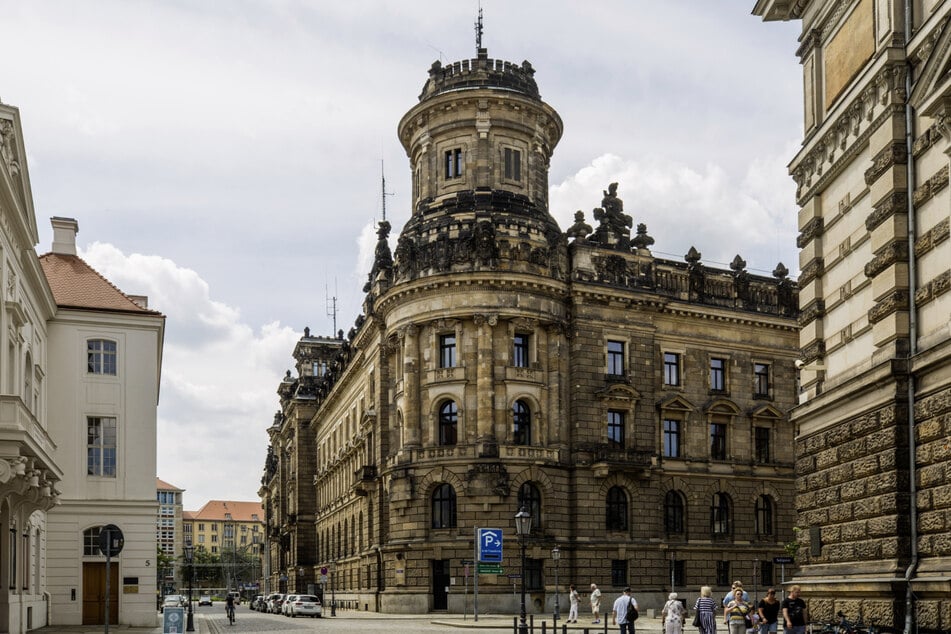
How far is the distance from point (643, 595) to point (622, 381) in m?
10.5

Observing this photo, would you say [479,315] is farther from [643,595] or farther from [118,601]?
[118,601]

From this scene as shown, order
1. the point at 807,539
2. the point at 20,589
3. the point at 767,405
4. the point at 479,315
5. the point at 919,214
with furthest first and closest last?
the point at 767,405 < the point at 479,315 < the point at 20,589 < the point at 807,539 < the point at 919,214

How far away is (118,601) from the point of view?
4228cm

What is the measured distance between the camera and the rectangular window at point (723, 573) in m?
60.9

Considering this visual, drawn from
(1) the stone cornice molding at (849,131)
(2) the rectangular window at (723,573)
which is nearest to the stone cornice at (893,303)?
(1) the stone cornice molding at (849,131)

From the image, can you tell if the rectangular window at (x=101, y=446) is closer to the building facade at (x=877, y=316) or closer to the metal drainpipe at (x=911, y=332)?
the building facade at (x=877, y=316)

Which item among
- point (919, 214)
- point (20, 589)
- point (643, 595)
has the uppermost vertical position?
point (919, 214)

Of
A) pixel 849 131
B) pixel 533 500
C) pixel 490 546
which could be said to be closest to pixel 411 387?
pixel 533 500

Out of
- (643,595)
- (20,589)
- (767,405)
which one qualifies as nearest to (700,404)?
(767,405)

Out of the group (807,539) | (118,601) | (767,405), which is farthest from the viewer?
(767,405)

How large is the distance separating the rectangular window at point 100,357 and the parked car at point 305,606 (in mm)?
22959

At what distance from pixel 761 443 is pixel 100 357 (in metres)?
36.0

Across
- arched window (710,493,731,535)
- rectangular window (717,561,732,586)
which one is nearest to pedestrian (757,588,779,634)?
arched window (710,493,731,535)

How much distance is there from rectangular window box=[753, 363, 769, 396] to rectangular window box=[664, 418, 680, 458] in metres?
5.67
